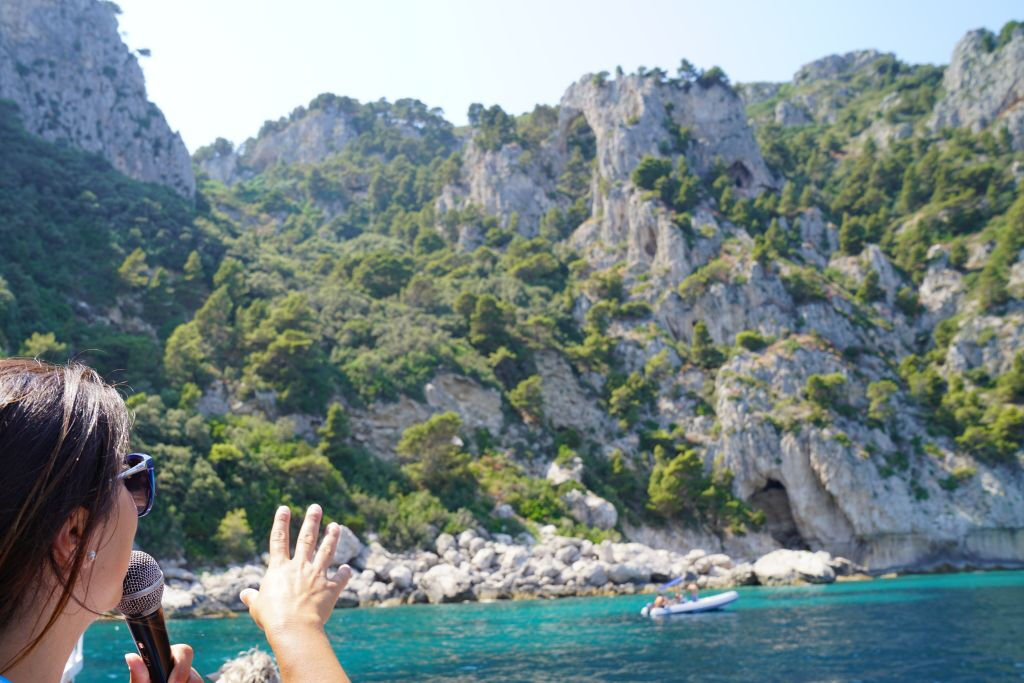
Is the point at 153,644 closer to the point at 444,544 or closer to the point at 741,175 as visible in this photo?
the point at 444,544

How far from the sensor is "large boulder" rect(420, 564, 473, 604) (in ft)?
95.2

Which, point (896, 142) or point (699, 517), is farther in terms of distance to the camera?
point (896, 142)

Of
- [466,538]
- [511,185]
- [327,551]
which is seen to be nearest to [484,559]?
[466,538]

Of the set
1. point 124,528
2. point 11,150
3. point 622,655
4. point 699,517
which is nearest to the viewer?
point 124,528

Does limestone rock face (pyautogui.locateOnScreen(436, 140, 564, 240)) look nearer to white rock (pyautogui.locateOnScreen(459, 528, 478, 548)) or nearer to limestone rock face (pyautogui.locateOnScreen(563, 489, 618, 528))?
limestone rock face (pyautogui.locateOnScreen(563, 489, 618, 528))

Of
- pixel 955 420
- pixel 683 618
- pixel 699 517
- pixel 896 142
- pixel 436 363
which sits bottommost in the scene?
pixel 683 618

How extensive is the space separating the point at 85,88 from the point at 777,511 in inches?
2309

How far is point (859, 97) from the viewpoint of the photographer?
97.2 m

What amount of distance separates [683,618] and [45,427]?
2464cm

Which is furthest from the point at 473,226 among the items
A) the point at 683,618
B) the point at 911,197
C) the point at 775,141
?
the point at 683,618

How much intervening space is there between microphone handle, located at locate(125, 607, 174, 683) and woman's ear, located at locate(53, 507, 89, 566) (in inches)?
9.9

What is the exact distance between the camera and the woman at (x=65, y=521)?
1259 millimetres

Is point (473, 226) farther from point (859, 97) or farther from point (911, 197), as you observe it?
point (859, 97)

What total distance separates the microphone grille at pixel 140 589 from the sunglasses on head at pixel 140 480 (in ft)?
0.31
